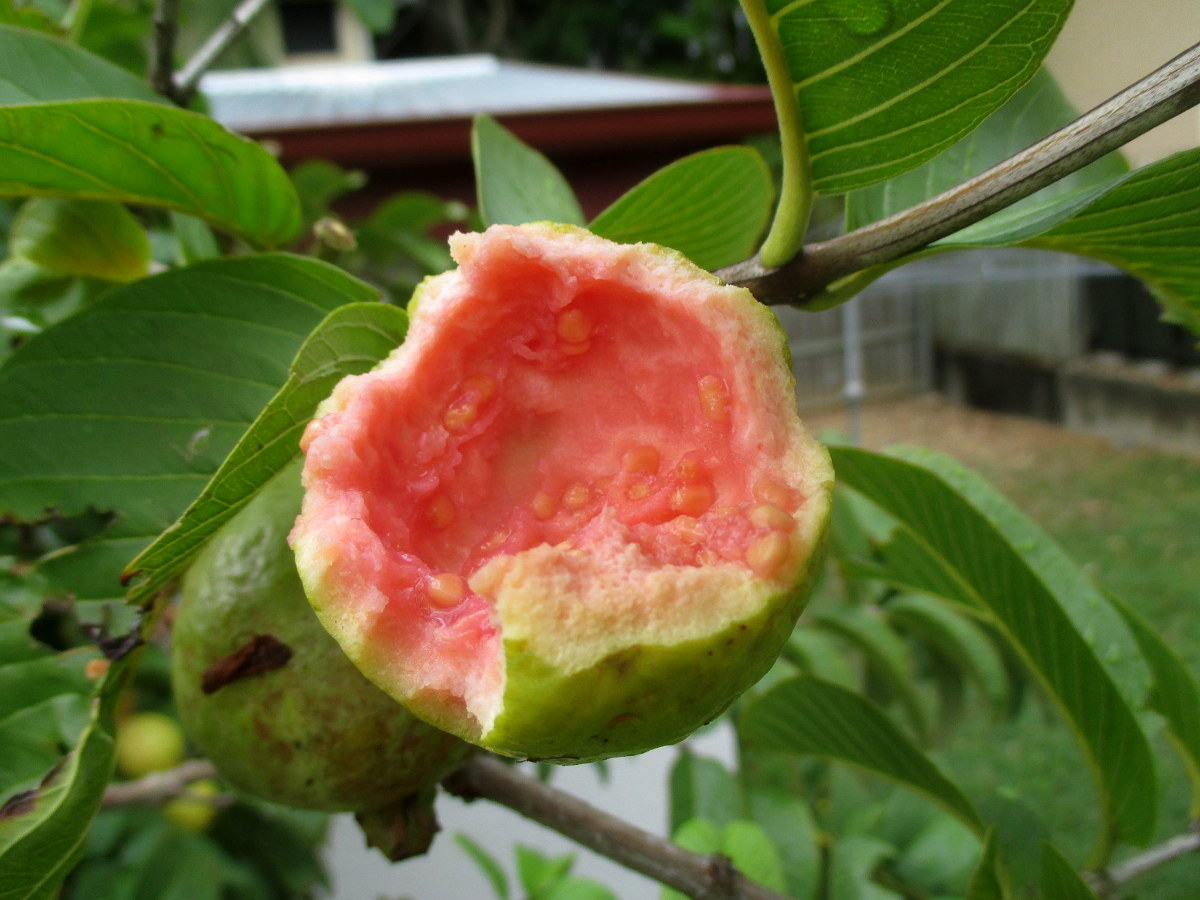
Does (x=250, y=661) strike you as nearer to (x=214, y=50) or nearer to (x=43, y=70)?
(x=43, y=70)

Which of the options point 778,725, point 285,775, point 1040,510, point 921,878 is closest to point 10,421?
point 285,775

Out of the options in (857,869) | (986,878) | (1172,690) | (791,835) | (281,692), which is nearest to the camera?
(281,692)

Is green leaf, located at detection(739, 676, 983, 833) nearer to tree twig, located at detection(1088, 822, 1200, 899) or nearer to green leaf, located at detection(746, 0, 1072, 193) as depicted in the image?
tree twig, located at detection(1088, 822, 1200, 899)

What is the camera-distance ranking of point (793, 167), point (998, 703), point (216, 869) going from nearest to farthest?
point (793, 167), point (998, 703), point (216, 869)

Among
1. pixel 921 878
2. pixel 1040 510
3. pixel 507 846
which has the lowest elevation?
pixel 1040 510

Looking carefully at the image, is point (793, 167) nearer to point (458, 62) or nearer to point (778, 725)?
point (778, 725)

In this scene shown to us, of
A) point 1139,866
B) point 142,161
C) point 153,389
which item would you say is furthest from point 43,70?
point 1139,866

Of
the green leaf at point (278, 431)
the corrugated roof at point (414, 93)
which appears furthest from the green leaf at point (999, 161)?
the corrugated roof at point (414, 93)
